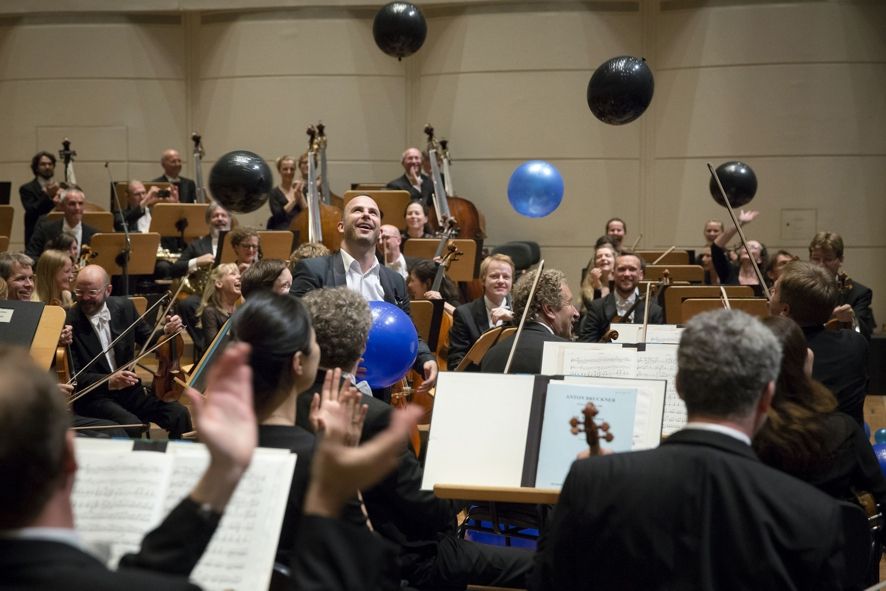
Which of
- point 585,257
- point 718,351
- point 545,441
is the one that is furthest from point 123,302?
point 585,257

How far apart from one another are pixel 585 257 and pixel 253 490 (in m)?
8.88

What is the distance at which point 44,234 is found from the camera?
8102mm

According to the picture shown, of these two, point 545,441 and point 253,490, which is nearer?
point 253,490

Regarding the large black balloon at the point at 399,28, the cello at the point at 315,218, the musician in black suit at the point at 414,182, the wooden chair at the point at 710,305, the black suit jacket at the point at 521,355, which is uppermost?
the large black balloon at the point at 399,28

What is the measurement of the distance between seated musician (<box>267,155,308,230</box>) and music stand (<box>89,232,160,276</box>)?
1.62 m

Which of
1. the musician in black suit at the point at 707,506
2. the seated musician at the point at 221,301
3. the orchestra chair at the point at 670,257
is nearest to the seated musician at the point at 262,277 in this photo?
the seated musician at the point at 221,301

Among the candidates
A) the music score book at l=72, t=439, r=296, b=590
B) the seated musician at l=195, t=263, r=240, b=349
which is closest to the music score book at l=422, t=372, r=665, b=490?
the music score book at l=72, t=439, r=296, b=590

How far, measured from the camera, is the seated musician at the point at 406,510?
8.76ft

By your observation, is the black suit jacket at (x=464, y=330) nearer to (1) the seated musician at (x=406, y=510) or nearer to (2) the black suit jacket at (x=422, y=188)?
(1) the seated musician at (x=406, y=510)

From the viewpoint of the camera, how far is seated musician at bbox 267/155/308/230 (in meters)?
9.16

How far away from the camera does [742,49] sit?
1018cm

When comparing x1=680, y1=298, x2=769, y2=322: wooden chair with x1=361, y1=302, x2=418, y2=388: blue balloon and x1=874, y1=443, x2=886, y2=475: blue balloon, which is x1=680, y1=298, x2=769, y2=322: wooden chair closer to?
x1=874, y1=443, x2=886, y2=475: blue balloon

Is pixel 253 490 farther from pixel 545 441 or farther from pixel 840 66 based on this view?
pixel 840 66

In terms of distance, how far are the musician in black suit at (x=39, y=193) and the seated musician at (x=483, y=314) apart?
4599 mm
